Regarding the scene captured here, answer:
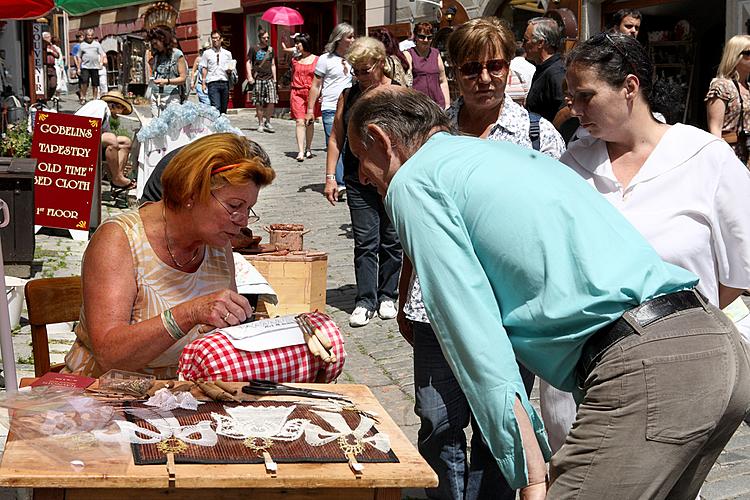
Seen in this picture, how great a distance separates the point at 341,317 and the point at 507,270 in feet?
A: 15.9

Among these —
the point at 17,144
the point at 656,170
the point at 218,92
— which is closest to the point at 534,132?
the point at 656,170

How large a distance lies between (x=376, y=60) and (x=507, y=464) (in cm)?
445

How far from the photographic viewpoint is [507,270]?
211cm

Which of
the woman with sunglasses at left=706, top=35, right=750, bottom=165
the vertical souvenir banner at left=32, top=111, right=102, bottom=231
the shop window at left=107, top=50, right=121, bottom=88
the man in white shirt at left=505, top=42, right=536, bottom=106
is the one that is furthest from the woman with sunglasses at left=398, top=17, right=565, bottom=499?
the shop window at left=107, top=50, right=121, bottom=88

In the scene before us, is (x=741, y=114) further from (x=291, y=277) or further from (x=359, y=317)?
(x=291, y=277)

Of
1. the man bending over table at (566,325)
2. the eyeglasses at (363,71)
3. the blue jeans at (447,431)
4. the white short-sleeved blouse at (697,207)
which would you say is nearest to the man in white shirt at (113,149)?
the eyeglasses at (363,71)

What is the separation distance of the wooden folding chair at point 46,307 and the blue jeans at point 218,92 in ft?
47.4

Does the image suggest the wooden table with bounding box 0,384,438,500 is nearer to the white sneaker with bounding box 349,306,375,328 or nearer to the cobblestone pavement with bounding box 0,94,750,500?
the cobblestone pavement with bounding box 0,94,750,500

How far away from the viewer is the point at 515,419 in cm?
204

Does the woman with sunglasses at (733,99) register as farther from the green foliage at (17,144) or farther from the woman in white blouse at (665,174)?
the green foliage at (17,144)

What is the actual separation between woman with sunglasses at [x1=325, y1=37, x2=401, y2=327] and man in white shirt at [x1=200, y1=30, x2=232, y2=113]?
11.2 metres

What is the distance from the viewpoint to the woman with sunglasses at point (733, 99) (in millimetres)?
7559

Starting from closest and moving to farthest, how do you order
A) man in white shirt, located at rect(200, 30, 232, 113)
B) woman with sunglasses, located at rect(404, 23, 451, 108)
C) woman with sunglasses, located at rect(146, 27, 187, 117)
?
woman with sunglasses, located at rect(404, 23, 451, 108), woman with sunglasses, located at rect(146, 27, 187, 117), man in white shirt, located at rect(200, 30, 232, 113)

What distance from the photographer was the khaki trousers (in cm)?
209
